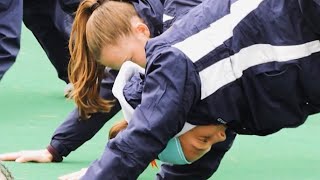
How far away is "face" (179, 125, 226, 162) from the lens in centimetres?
282

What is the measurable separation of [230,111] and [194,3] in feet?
1.87

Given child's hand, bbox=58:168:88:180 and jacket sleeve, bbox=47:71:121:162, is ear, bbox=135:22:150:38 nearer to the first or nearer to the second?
jacket sleeve, bbox=47:71:121:162

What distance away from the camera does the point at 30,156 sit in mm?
4117

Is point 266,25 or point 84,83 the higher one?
point 266,25

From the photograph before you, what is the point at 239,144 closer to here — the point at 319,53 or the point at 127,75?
the point at 127,75

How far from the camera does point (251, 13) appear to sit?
2.64 m

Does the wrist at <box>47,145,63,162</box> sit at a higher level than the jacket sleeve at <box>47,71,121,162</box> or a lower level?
lower

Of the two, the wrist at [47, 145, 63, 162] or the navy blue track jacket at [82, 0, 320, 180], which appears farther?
the wrist at [47, 145, 63, 162]

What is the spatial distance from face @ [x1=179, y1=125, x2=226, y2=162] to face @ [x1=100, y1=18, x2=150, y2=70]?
1.15 feet

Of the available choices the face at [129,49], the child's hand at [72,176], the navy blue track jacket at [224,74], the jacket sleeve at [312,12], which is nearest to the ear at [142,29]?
the face at [129,49]

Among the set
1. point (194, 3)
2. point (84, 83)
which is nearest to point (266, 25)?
point (194, 3)

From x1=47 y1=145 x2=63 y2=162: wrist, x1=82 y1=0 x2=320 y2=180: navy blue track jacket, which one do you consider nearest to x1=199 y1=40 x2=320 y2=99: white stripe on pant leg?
x1=82 y1=0 x2=320 y2=180: navy blue track jacket

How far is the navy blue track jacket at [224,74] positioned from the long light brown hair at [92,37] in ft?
1.13

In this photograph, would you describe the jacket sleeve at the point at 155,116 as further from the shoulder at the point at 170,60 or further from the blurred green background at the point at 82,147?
the blurred green background at the point at 82,147
